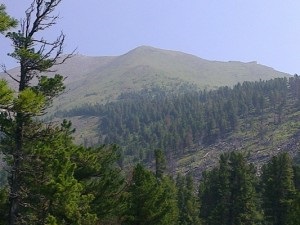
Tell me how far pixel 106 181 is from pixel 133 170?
186 inches

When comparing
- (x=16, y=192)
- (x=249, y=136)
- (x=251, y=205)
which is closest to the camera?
(x=16, y=192)

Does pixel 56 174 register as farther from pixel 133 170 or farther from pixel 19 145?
pixel 133 170

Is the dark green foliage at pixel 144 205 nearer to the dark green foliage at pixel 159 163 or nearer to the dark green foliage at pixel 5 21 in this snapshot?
the dark green foliage at pixel 5 21


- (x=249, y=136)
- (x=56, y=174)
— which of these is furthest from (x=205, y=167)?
(x=56, y=174)

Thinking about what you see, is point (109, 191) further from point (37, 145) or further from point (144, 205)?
point (37, 145)

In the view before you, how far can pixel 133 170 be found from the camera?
29.2 m

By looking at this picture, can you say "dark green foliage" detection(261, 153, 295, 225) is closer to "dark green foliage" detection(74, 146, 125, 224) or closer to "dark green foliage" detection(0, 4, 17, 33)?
"dark green foliage" detection(74, 146, 125, 224)

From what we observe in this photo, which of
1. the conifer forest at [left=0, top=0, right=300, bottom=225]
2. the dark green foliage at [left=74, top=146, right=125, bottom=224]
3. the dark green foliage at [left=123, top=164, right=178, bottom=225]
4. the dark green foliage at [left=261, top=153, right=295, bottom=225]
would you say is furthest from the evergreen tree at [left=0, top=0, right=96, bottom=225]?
the dark green foliage at [left=261, top=153, right=295, bottom=225]

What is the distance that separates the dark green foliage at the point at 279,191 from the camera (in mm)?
45250

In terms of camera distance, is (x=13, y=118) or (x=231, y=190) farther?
(x=231, y=190)

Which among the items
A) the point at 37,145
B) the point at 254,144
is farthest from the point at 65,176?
the point at 254,144

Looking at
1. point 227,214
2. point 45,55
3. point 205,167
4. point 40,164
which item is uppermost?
point 45,55

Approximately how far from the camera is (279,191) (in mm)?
45719

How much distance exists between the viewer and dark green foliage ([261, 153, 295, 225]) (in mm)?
45250
